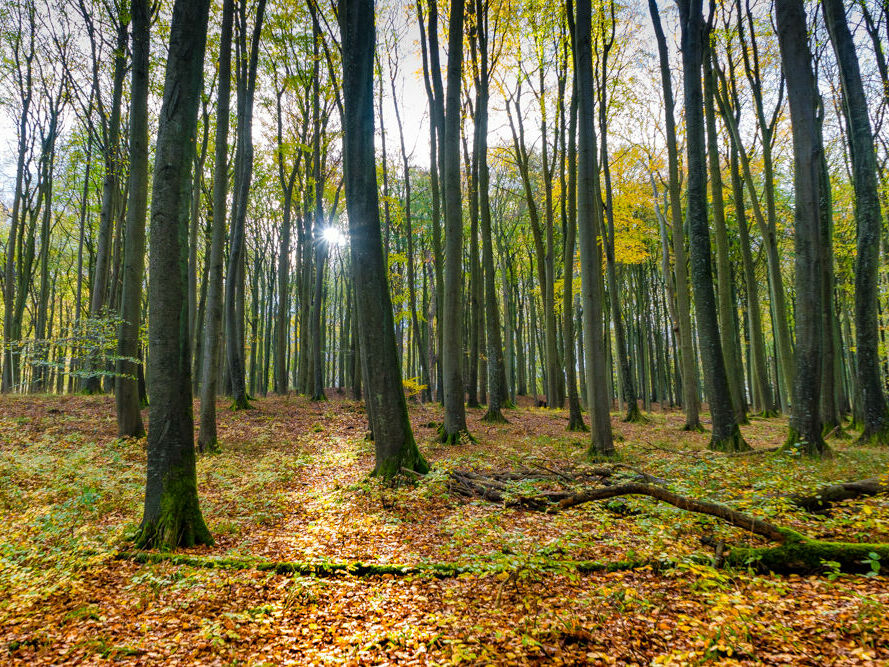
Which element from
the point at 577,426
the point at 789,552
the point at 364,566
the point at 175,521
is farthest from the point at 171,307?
the point at 577,426

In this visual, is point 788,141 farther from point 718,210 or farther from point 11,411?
point 11,411

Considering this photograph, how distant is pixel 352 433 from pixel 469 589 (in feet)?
28.7

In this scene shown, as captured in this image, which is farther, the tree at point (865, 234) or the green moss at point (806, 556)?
the tree at point (865, 234)

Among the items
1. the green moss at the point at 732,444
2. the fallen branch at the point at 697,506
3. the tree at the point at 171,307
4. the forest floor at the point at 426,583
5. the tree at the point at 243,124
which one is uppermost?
the tree at the point at 243,124

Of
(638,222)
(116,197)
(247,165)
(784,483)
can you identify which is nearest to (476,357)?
(638,222)

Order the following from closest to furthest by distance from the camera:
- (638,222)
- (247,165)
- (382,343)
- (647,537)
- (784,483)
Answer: (647,537)
(784,483)
(382,343)
(247,165)
(638,222)

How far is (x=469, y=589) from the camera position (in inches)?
139

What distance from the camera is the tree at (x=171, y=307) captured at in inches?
173

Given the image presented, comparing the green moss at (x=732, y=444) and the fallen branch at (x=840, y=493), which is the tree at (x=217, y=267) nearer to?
the fallen branch at (x=840, y=493)

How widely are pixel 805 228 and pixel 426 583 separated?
8529 millimetres

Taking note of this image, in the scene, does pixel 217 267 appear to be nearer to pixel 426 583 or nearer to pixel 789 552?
pixel 426 583

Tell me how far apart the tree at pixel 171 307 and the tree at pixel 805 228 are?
30.1 feet

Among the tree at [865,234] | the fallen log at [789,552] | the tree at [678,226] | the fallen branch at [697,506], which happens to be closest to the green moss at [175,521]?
the fallen branch at [697,506]

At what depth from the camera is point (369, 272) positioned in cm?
696
